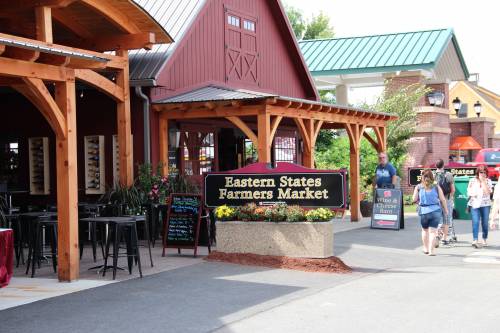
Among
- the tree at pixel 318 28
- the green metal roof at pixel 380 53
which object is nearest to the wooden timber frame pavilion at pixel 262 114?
the green metal roof at pixel 380 53

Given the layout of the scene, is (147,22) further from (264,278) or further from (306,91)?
(306,91)

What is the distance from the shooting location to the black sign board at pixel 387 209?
18.5 meters

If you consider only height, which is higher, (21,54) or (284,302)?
(21,54)

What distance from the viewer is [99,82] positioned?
13.7 m

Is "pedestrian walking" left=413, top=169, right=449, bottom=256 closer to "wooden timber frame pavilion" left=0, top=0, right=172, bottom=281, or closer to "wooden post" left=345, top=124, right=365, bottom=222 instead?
"wooden timber frame pavilion" left=0, top=0, right=172, bottom=281

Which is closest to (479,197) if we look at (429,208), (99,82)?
(429,208)

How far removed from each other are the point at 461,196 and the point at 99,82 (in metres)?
11.4

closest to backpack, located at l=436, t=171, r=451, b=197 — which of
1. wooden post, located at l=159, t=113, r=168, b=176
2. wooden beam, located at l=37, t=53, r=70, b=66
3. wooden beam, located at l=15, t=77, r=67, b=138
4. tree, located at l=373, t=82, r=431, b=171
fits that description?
wooden post, located at l=159, t=113, r=168, b=176

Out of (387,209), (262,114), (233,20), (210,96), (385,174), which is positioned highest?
(233,20)

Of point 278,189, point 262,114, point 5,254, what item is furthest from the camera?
point 262,114

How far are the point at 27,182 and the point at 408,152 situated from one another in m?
16.6

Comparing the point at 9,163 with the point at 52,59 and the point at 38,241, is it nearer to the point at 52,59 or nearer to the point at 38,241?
the point at 38,241

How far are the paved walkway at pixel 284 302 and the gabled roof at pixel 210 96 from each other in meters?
4.53

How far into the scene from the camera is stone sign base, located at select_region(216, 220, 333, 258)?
12156 millimetres
